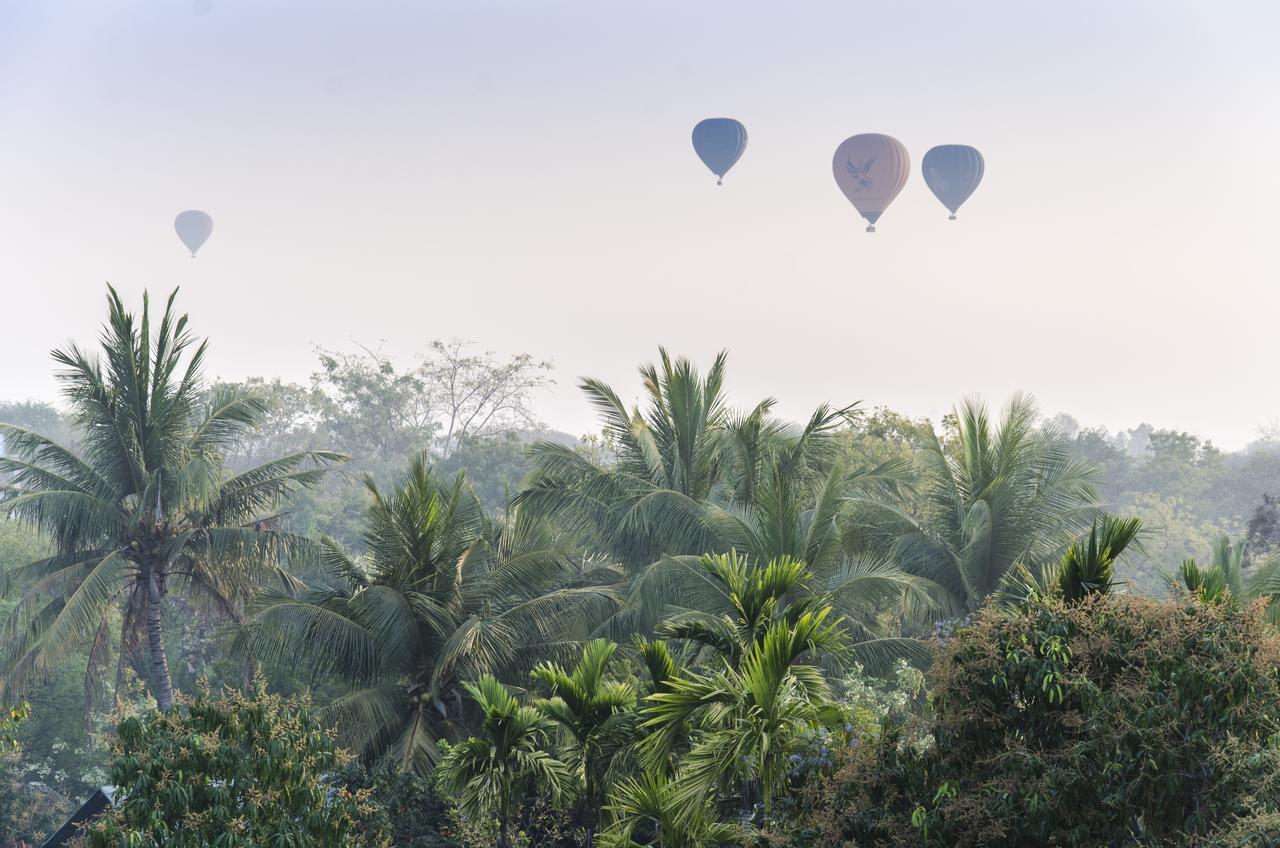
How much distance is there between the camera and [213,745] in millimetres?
10203

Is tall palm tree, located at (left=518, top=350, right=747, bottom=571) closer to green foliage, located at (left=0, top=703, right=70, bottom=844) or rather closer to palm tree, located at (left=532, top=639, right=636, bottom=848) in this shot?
palm tree, located at (left=532, top=639, right=636, bottom=848)

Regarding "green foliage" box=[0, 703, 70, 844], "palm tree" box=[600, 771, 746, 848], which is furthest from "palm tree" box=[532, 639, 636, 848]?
"green foliage" box=[0, 703, 70, 844]

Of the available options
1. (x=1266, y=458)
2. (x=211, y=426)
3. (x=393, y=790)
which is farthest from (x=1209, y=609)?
(x=1266, y=458)

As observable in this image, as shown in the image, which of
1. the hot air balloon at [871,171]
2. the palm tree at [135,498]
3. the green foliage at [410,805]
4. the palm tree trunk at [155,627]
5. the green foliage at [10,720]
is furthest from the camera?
the hot air balloon at [871,171]

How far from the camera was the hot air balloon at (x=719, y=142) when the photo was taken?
57.3 meters

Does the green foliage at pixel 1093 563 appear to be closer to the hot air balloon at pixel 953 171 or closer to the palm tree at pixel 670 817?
the palm tree at pixel 670 817

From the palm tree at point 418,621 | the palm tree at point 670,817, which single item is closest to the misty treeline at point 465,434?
the palm tree at point 418,621

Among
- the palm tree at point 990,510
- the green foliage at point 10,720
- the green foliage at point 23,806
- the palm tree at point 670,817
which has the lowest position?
the green foliage at point 23,806

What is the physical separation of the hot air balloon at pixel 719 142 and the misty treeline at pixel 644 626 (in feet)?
101

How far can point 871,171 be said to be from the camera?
54.4 meters

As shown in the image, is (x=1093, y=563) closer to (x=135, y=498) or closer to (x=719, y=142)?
(x=135, y=498)

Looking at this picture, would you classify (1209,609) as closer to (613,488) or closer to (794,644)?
(794,644)

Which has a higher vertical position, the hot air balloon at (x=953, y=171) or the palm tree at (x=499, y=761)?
the hot air balloon at (x=953, y=171)

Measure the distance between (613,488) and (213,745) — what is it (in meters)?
11.7
